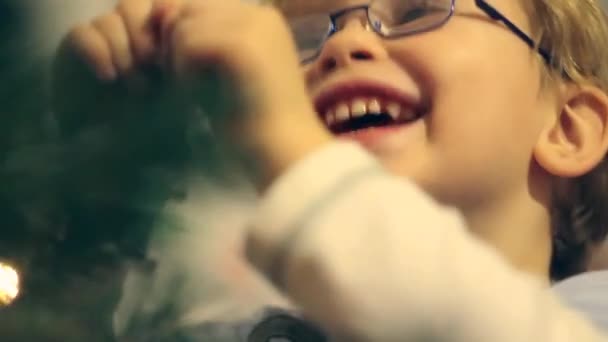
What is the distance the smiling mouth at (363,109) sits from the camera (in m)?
0.52

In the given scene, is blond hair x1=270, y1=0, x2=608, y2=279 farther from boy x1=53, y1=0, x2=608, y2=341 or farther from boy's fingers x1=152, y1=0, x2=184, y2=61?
boy's fingers x1=152, y1=0, x2=184, y2=61

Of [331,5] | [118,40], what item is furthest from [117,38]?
[331,5]

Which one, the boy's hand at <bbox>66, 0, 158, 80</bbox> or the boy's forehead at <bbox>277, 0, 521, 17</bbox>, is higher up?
the boy's hand at <bbox>66, 0, 158, 80</bbox>

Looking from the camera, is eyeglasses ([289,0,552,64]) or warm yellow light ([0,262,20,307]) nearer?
warm yellow light ([0,262,20,307])

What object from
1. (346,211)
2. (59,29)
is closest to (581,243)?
(346,211)

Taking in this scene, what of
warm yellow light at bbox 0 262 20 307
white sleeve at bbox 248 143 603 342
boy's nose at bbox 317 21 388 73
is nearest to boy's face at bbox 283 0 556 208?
boy's nose at bbox 317 21 388 73

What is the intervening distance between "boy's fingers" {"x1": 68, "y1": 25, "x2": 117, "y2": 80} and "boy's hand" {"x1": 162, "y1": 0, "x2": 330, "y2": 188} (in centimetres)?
3

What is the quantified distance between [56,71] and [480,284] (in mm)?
212

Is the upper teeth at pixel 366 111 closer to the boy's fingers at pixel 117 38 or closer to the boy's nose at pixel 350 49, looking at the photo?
the boy's nose at pixel 350 49

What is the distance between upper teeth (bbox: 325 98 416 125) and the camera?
0.52m

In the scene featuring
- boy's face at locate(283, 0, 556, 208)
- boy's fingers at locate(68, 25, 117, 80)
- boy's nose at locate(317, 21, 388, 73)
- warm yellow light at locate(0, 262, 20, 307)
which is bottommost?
boy's face at locate(283, 0, 556, 208)

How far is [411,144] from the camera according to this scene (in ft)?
1.65

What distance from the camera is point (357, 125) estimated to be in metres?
0.52

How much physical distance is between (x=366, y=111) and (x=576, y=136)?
0.57ft
